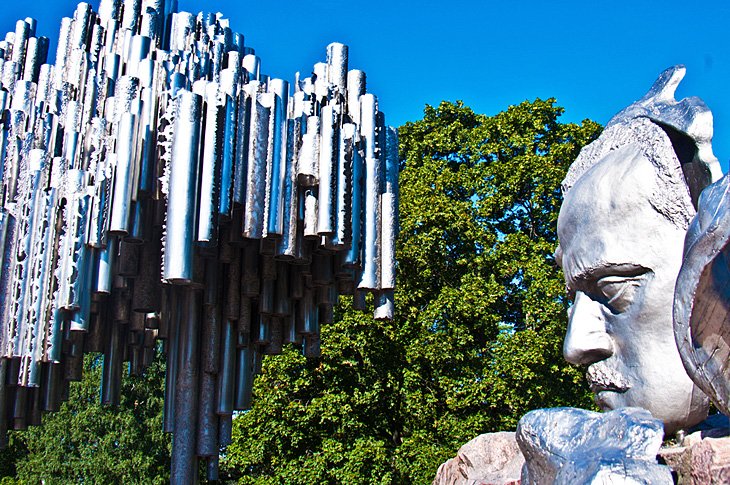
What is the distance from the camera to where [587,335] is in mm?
4410

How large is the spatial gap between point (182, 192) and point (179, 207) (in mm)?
114

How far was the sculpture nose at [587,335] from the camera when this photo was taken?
437cm

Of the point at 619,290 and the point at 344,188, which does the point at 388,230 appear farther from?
the point at 619,290

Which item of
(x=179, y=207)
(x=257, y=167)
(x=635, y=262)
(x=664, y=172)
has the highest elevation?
(x=257, y=167)

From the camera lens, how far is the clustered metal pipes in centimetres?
689

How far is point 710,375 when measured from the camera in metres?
3.22

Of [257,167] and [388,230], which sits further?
[388,230]

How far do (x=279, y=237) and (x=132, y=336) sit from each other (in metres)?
3.17

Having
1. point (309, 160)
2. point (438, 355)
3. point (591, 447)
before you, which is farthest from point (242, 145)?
point (438, 355)

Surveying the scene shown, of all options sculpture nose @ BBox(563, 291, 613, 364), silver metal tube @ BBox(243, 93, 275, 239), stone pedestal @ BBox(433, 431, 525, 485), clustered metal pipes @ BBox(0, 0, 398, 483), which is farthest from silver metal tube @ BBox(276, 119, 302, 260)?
sculpture nose @ BBox(563, 291, 613, 364)

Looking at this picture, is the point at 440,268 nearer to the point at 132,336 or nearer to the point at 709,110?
the point at 132,336

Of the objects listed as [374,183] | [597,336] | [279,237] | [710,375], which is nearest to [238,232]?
[279,237]

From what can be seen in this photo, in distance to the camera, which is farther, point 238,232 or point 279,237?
point 238,232

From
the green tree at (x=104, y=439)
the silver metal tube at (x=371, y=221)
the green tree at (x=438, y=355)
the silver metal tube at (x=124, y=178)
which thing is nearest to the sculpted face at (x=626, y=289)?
the silver metal tube at (x=371, y=221)
